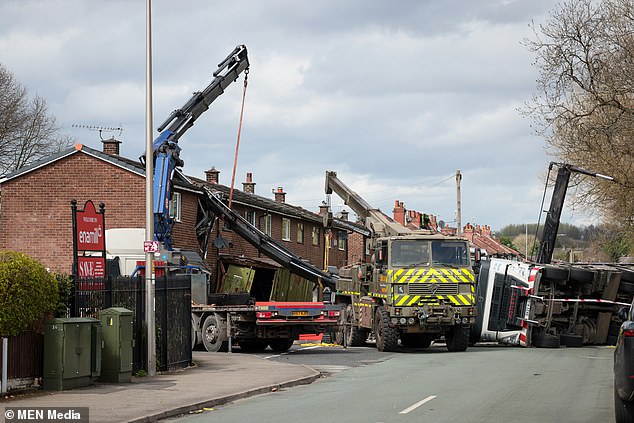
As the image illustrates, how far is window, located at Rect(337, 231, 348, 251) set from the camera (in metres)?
59.3

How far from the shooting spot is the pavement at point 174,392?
1385 cm

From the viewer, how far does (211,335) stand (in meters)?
27.4

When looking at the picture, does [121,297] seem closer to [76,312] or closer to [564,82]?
[76,312]

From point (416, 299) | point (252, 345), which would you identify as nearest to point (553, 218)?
point (416, 299)

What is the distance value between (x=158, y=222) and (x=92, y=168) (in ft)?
27.7

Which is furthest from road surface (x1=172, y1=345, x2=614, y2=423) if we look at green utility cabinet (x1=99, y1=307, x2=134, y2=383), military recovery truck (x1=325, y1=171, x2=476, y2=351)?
green utility cabinet (x1=99, y1=307, x2=134, y2=383)

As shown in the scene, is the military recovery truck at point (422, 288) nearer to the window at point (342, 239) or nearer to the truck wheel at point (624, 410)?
the truck wheel at point (624, 410)

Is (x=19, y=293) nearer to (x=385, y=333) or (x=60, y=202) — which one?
(x=385, y=333)

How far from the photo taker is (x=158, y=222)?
29594mm

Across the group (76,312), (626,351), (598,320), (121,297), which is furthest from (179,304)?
(598,320)

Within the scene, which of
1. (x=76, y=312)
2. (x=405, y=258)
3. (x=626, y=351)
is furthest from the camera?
(x=405, y=258)

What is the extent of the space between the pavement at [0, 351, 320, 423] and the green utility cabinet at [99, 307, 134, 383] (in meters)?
0.27

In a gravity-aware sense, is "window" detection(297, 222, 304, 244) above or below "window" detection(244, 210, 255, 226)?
below

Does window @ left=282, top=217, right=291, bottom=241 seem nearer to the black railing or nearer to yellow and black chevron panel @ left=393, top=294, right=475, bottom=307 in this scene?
yellow and black chevron panel @ left=393, top=294, right=475, bottom=307
